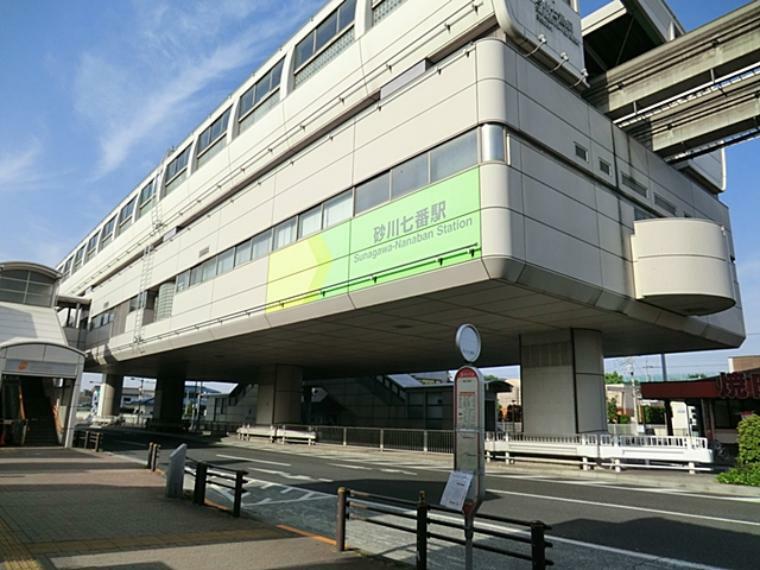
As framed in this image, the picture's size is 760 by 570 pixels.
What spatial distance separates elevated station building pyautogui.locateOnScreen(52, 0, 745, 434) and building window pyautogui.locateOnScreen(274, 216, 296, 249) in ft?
0.42

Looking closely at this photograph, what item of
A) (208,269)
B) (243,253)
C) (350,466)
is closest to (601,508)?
(350,466)

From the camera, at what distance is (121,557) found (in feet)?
21.7

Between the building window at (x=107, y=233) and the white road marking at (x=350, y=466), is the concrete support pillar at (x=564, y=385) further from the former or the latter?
the building window at (x=107, y=233)

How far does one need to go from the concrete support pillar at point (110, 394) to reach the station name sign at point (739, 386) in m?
54.3

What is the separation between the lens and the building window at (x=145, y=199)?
1694 inches

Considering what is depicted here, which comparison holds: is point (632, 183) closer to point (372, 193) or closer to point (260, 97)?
point (372, 193)

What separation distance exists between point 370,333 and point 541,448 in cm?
830

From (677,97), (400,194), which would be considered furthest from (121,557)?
(677,97)

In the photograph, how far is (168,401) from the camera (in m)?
48.2

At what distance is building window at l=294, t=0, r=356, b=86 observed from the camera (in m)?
23.7

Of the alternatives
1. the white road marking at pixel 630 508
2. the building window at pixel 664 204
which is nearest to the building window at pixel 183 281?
the white road marking at pixel 630 508

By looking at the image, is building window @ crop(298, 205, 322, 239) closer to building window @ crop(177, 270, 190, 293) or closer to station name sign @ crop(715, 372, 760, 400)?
building window @ crop(177, 270, 190, 293)

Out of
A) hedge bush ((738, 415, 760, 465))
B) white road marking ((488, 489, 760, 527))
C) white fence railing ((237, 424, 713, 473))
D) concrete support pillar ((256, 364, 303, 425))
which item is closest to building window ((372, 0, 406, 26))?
white fence railing ((237, 424, 713, 473))

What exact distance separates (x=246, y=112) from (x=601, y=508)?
90.6ft
